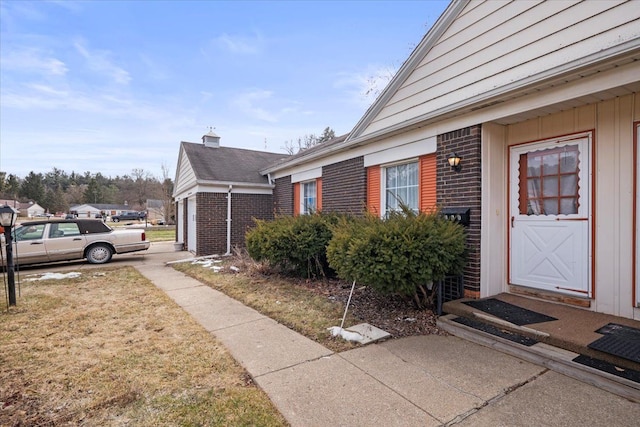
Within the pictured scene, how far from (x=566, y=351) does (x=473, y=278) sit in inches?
64.4

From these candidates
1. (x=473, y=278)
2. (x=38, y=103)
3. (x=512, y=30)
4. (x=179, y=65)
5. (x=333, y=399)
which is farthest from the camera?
(x=38, y=103)

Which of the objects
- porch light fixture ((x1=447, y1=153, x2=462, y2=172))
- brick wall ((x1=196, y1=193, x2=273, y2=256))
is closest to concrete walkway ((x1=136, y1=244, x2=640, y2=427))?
porch light fixture ((x1=447, y1=153, x2=462, y2=172))

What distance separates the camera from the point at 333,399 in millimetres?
2428

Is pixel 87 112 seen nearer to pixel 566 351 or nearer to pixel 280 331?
pixel 280 331

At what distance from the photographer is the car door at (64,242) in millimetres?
9336

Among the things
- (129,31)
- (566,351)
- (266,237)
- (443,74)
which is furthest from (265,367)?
(129,31)

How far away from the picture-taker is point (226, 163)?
42.7ft

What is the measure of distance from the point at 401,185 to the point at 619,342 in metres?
4.02

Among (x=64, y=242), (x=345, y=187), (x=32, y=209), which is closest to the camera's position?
(x=345, y=187)

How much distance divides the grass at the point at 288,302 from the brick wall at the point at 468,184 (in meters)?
1.89

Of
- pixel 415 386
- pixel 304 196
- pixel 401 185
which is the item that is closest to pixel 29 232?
pixel 304 196

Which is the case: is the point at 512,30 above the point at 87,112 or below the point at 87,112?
below

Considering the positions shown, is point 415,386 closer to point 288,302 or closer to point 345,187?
point 288,302

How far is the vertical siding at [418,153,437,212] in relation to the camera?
5.45 meters
